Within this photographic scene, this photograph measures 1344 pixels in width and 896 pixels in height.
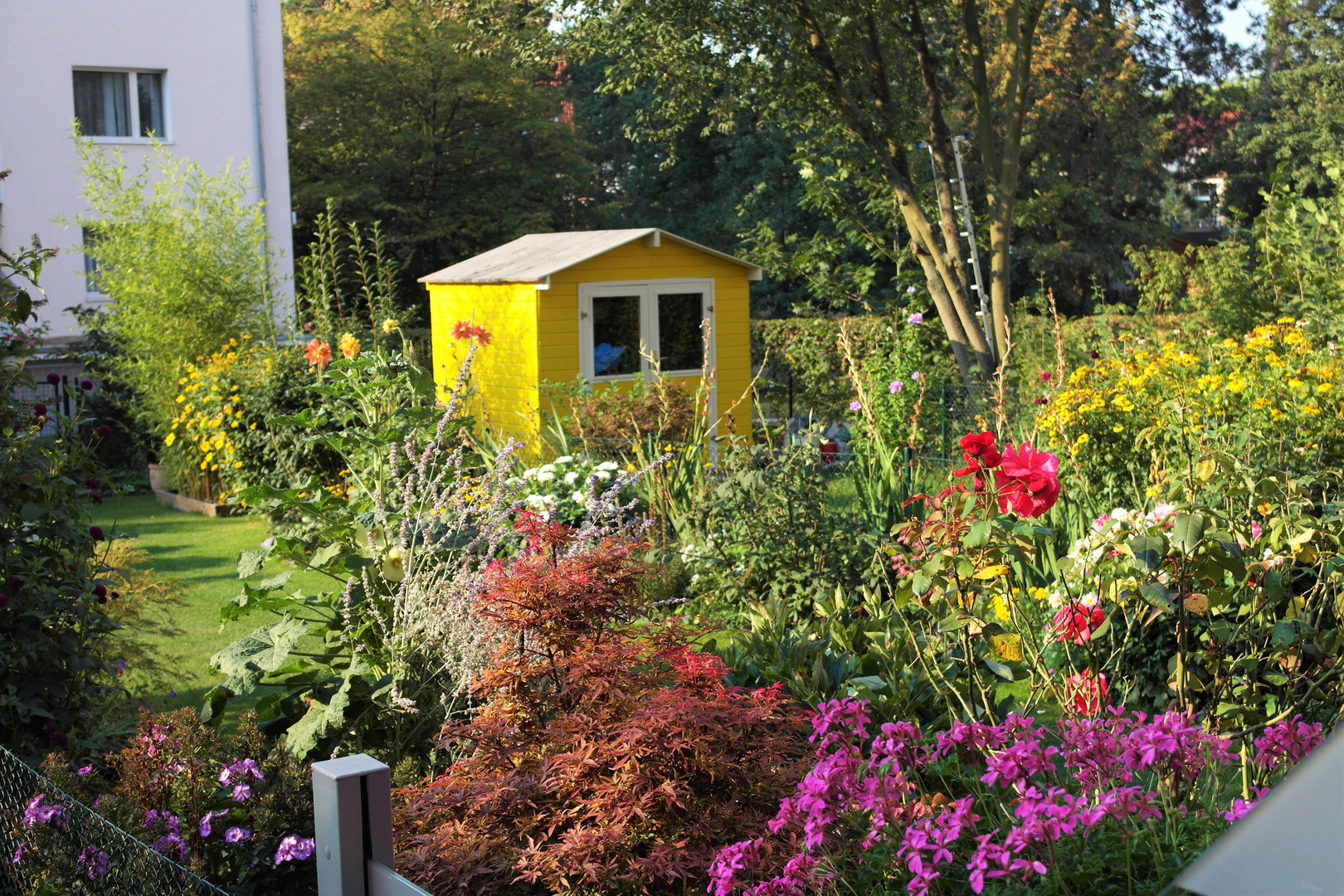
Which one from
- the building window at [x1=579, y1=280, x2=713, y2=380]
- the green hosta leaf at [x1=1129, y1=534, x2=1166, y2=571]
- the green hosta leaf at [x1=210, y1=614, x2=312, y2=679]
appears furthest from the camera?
the building window at [x1=579, y1=280, x2=713, y2=380]

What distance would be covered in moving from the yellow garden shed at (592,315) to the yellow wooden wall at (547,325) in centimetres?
1

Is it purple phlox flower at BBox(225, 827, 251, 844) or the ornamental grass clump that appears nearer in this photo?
the ornamental grass clump

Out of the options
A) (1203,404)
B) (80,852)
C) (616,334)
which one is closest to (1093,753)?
(80,852)

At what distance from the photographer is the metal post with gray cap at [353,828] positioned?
1653mm

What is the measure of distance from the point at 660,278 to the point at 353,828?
9.53 m

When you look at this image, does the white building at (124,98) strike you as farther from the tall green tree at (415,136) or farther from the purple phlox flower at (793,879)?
the purple phlox flower at (793,879)

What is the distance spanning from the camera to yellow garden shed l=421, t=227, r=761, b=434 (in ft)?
33.8

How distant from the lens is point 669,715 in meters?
2.25

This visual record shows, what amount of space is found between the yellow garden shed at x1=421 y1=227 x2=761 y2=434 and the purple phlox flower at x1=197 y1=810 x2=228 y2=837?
23.7 feet

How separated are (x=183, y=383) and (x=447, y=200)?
1711 cm

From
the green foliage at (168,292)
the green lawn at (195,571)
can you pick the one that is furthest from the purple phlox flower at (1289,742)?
the green foliage at (168,292)

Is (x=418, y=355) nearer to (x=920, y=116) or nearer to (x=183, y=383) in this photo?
(x=183, y=383)

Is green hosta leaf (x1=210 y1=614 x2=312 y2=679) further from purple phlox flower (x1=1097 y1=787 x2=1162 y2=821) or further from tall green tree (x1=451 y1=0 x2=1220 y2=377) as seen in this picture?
Answer: tall green tree (x1=451 y1=0 x2=1220 y2=377)

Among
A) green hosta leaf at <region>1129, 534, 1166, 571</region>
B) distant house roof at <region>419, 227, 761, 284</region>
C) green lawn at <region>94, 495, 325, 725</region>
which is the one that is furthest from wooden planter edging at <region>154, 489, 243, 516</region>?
green hosta leaf at <region>1129, 534, 1166, 571</region>
